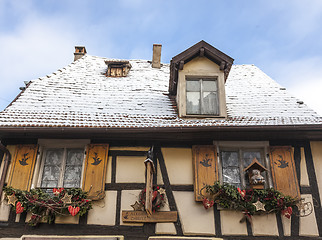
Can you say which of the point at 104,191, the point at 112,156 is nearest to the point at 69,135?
the point at 112,156

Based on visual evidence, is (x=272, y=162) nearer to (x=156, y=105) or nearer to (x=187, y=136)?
(x=187, y=136)

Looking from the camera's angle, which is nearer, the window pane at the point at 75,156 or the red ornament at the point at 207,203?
the red ornament at the point at 207,203

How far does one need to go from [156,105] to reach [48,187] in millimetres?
3115

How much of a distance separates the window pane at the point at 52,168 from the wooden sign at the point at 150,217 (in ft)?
5.26

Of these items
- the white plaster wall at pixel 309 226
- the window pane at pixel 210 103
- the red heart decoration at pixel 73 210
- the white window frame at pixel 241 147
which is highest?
the window pane at pixel 210 103

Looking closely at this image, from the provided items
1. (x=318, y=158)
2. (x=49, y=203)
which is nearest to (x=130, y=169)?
(x=49, y=203)

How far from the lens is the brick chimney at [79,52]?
468 inches

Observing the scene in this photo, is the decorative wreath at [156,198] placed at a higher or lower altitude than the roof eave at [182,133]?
lower

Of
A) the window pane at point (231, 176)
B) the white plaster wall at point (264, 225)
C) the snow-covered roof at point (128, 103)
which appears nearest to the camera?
the white plaster wall at point (264, 225)

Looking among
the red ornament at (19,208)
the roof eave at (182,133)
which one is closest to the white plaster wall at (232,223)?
the roof eave at (182,133)

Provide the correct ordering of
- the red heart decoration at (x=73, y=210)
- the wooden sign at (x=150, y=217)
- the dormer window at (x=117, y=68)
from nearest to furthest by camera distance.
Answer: the red heart decoration at (x=73, y=210), the wooden sign at (x=150, y=217), the dormer window at (x=117, y=68)

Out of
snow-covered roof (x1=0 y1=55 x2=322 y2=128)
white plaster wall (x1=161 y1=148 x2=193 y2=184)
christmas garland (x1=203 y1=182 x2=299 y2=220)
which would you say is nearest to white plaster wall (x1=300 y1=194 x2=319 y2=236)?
christmas garland (x1=203 y1=182 x2=299 y2=220)

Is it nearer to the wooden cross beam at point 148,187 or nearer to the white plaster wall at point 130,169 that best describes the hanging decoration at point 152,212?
the wooden cross beam at point 148,187

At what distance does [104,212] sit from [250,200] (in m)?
2.69
